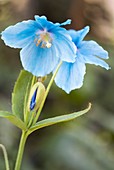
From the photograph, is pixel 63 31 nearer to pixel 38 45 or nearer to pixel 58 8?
pixel 38 45

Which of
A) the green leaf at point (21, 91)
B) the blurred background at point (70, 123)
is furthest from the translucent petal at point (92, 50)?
the blurred background at point (70, 123)

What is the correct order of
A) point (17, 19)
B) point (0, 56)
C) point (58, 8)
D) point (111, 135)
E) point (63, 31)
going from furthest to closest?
point (58, 8) < point (17, 19) < point (0, 56) < point (111, 135) < point (63, 31)

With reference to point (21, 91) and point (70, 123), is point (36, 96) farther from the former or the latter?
point (70, 123)

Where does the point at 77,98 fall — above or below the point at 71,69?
below

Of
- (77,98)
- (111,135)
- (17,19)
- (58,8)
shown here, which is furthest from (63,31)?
(58,8)

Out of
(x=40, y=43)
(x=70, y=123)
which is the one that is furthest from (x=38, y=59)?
(x=70, y=123)

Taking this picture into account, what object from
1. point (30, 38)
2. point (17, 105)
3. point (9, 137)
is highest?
point (30, 38)

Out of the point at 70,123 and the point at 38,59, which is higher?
the point at 38,59

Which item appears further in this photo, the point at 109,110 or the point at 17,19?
the point at 17,19
